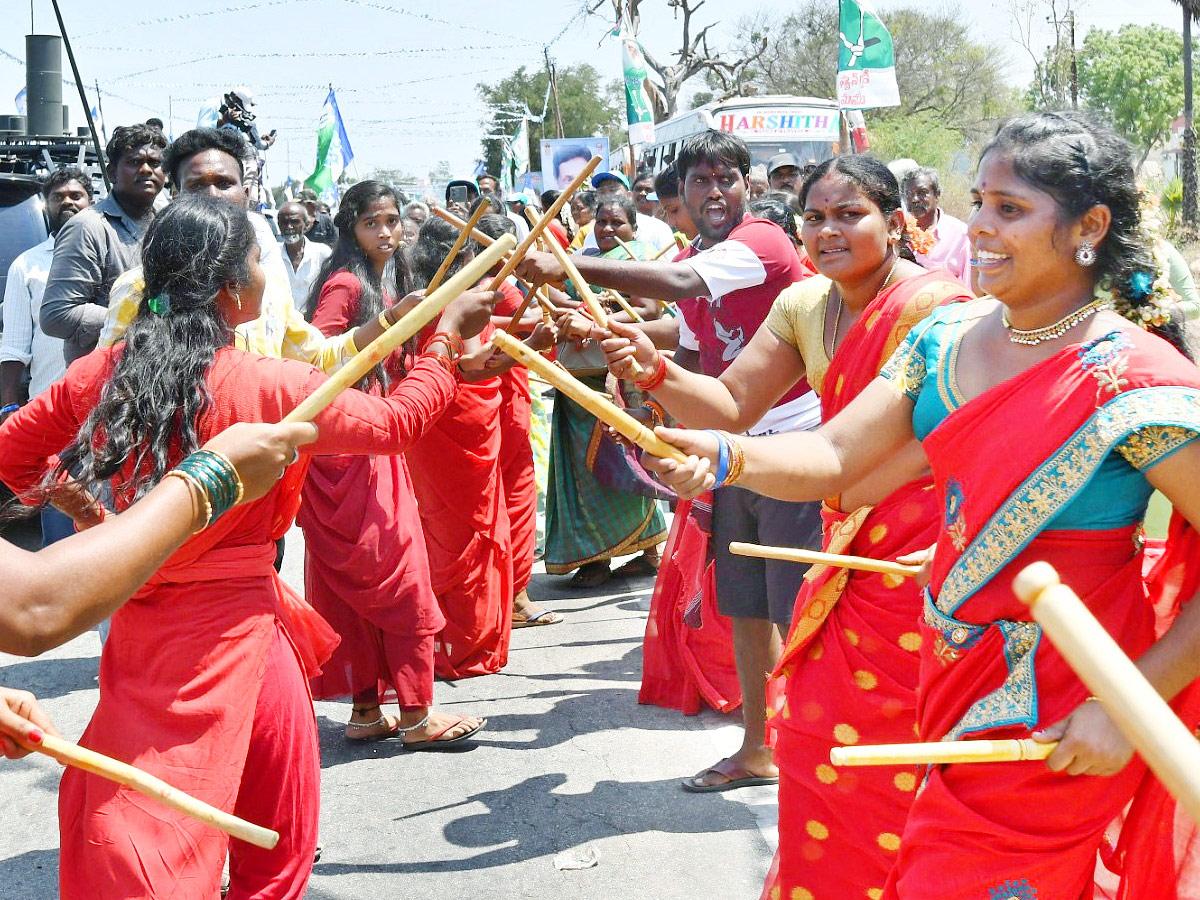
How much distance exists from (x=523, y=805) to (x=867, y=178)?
2.26 metres

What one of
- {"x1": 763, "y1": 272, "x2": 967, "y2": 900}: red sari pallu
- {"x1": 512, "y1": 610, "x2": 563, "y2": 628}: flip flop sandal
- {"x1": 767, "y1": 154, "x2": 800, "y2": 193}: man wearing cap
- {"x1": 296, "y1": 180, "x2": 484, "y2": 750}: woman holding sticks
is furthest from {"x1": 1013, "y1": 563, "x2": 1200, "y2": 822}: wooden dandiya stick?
{"x1": 767, "y1": 154, "x2": 800, "y2": 193}: man wearing cap

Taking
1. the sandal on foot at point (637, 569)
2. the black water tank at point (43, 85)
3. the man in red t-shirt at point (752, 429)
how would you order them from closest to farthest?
the man in red t-shirt at point (752, 429), the sandal on foot at point (637, 569), the black water tank at point (43, 85)

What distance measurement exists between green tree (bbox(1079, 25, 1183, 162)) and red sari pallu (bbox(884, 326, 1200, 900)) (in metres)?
44.4

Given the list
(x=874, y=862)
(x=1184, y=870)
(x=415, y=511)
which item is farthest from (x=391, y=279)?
(x=1184, y=870)

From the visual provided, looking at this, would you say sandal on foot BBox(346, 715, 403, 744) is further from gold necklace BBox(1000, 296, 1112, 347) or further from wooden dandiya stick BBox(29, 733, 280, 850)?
gold necklace BBox(1000, 296, 1112, 347)

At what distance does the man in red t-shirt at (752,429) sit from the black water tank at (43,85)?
12.6 m

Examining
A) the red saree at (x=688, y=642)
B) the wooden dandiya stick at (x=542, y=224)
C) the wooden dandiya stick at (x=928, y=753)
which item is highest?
the wooden dandiya stick at (x=542, y=224)

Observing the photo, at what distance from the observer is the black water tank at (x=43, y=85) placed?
48.3 ft

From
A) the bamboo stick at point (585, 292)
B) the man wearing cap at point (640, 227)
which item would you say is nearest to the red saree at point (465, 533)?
the bamboo stick at point (585, 292)

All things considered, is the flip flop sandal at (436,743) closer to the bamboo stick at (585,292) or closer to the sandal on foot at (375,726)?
the sandal on foot at (375,726)

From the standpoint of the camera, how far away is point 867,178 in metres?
3.34

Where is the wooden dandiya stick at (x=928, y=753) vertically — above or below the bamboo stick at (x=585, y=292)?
below

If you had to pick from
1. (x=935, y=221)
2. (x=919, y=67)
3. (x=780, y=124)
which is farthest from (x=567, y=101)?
(x=935, y=221)

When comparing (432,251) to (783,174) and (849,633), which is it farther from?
(783,174)
